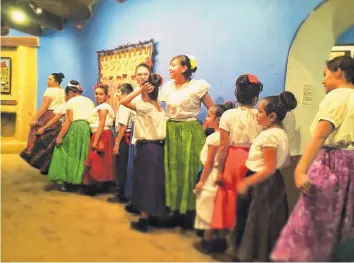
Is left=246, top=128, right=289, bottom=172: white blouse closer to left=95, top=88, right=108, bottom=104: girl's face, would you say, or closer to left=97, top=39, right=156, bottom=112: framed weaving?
left=97, top=39, right=156, bottom=112: framed weaving

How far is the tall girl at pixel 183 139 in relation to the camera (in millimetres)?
2609

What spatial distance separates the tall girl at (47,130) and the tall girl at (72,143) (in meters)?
0.20

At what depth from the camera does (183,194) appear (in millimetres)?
2592

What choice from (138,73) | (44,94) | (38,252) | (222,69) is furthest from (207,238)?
(44,94)

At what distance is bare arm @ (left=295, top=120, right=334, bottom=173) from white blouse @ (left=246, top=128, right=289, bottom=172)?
9.5 inches

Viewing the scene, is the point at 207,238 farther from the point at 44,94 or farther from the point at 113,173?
the point at 44,94

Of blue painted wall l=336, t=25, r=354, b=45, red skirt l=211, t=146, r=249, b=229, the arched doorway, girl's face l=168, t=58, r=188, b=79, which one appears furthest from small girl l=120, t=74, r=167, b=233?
blue painted wall l=336, t=25, r=354, b=45

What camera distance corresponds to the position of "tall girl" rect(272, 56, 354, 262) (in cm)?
174

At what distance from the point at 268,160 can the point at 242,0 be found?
1233mm

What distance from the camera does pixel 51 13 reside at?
382 centimetres

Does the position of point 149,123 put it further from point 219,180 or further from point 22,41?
point 22,41

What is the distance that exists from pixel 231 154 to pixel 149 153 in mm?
616

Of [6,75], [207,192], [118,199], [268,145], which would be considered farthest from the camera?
[6,75]

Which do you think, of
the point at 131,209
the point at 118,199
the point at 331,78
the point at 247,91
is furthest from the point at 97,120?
the point at 331,78
